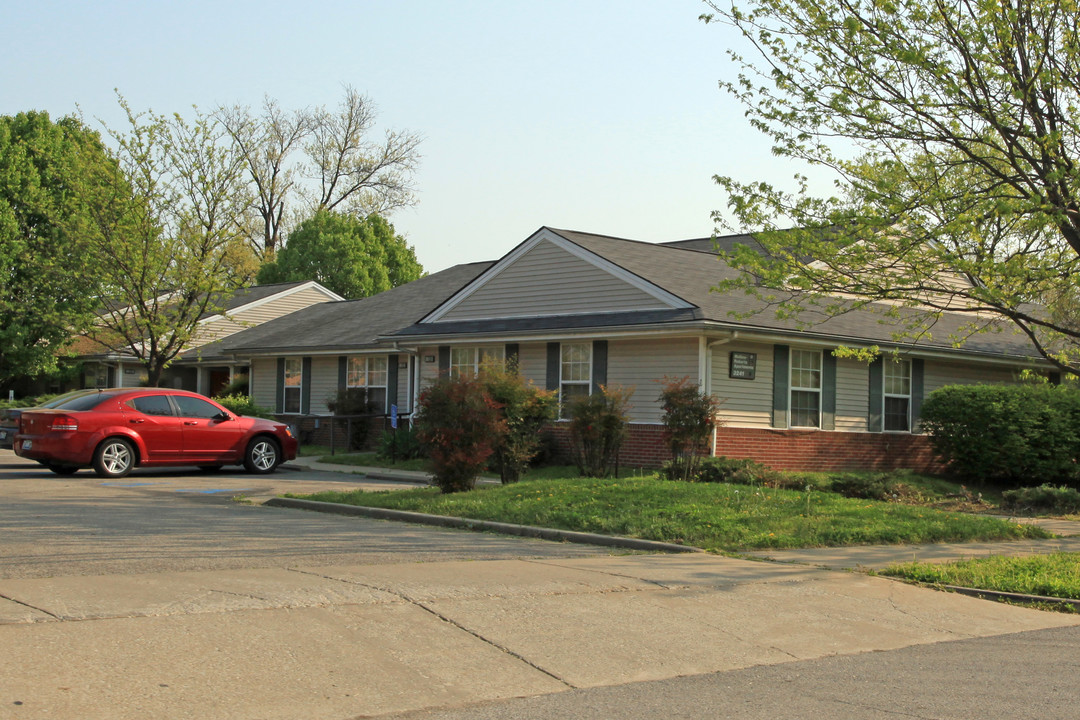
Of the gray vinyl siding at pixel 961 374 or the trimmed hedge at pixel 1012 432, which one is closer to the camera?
the trimmed hedge at pixel 1012 432

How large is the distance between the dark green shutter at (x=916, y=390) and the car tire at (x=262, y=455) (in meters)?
14.1

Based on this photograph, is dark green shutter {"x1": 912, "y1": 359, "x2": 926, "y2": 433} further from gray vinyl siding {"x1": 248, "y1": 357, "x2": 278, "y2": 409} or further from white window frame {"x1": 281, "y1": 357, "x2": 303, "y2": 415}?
gray vinyl siding {"x1": 248, "y1": 357, "x2": 278, "y2": 409}

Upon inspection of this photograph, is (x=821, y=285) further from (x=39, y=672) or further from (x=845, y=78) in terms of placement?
(x=39, y=672)

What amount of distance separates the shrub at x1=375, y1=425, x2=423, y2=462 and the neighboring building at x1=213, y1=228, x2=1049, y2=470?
6.71 feet

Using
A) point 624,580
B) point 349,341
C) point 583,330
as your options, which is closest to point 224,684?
point 624,580

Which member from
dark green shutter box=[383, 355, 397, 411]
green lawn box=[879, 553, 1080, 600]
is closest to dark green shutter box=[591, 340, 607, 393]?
dark green shutter box=[383, 355, 397, 411]

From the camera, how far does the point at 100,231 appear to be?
90.7 ft

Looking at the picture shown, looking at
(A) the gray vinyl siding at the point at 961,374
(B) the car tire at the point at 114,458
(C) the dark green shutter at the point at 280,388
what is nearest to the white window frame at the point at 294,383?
(C) the dark green shutter at the point at 280,388

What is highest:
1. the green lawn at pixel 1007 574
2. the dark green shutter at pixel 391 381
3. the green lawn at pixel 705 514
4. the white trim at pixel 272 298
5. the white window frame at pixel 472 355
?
the white trim at pixel 272 298

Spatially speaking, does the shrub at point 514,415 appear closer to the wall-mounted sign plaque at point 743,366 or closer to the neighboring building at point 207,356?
the wall-mounted sign plaque at point 743,366

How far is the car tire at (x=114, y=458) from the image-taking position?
17938mm

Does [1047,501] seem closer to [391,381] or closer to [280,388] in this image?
[391,381]

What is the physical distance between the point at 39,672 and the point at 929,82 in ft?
43.5

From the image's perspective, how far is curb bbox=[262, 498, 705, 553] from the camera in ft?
37.0
